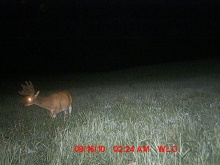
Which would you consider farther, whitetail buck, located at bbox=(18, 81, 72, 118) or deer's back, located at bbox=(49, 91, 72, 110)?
deer's back, located at bbox=(49, 91, 72, 110)

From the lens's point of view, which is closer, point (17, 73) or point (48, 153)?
point (48, 153)

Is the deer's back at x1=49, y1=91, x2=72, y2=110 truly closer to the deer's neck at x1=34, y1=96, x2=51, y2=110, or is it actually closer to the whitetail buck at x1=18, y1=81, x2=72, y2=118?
the whitetail buck at x1=18, y1=81, x2=72, y2=118

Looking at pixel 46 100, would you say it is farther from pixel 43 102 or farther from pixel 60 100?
pixel 60 100

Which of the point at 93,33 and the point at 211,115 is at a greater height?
the point at 93,33

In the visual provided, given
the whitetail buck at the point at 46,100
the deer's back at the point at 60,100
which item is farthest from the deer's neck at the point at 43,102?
the deer's back at the point at 60,100

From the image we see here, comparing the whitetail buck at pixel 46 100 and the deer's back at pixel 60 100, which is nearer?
the whitetail buck at pixel 46 100

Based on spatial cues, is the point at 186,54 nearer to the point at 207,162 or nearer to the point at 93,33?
the point at 93,33

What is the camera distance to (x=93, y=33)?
55000 mm

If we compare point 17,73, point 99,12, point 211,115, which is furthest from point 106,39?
point 211,115

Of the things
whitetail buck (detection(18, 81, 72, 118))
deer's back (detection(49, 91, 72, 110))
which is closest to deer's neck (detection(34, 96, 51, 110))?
whitetail buck (detection(18, 81, 72, 118))

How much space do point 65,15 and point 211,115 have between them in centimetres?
5428

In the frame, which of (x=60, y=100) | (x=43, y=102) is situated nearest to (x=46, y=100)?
(x=43, y=102)

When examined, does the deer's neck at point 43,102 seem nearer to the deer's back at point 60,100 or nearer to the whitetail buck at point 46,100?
the whitetail buck at point 46,100

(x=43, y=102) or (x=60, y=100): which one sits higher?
(x=60, y=100)
